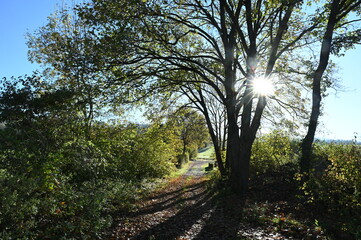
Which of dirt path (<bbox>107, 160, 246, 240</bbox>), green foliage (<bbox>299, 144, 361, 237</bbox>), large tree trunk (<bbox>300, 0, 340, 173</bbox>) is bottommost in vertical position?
dirt path (<bbox>107, 160, 246, 240</bbox>)

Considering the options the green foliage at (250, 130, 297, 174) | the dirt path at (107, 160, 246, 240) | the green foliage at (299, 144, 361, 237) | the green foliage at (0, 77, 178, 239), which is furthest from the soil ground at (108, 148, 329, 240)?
the green foliage at (250, 130, 297, 174)

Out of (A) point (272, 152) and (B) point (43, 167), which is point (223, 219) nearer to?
(B) point (43, 167)

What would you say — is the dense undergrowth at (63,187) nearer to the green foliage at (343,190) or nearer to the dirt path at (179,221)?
the green foliage at (343,190)

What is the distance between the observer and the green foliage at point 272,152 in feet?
40.3

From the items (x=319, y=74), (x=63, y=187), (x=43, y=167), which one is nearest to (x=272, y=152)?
(x=319, y=74)

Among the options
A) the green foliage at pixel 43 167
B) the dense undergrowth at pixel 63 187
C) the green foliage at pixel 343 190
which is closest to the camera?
the green foliage at pixel 43 167

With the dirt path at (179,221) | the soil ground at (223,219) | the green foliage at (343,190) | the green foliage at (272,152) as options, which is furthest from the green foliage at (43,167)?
the green foliage at (272,152)

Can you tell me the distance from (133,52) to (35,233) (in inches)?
276

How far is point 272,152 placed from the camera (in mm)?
12617

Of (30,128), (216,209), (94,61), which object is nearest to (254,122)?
(216,209)

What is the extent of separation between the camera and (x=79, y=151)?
711 centimetres

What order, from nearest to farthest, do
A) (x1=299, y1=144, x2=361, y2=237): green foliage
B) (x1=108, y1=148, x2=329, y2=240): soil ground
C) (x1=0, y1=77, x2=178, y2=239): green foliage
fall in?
(x1=0, y1=77, x2=178, y2=239): green foliage
(x1=108, y1=148, x2=329, y2=240): soil ground
(x1=299, y1=144, x2=361, y2=237): green foliage

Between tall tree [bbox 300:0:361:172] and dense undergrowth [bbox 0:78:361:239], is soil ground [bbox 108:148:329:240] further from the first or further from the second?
tall tree [bbox 300:0:361:172]

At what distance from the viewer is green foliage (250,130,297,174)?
484 inches
